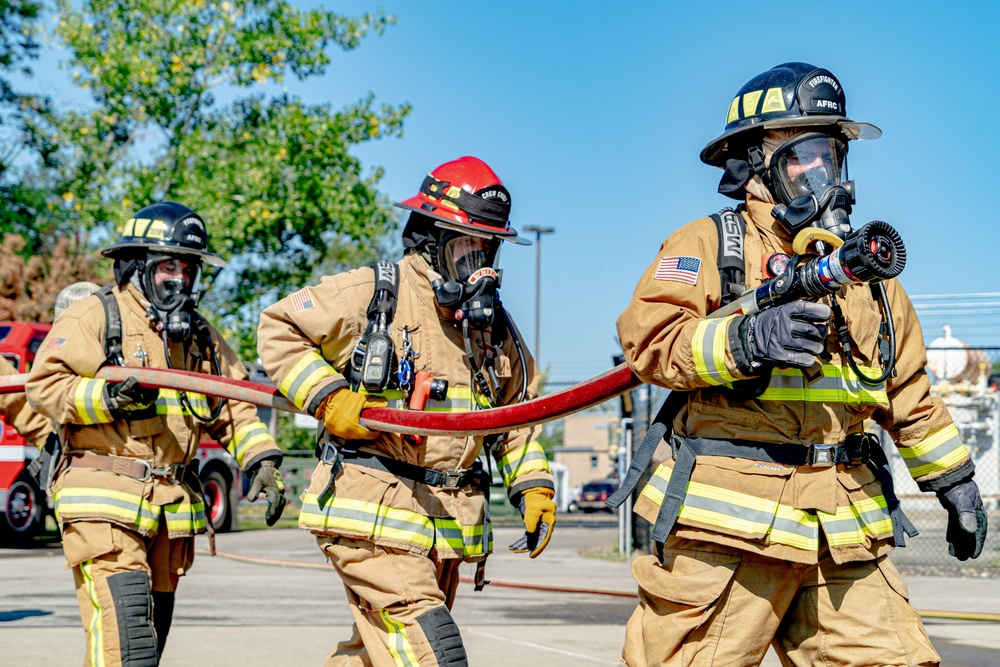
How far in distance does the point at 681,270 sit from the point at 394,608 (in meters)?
1.42

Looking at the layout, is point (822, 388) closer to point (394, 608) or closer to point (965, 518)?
point (965, 518)

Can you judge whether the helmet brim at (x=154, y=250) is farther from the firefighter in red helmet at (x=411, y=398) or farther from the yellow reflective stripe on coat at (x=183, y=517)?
the firefighter in red helmet at (x=411, y=398)

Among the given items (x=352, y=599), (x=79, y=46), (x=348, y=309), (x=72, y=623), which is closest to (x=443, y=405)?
(x=348, y=309)

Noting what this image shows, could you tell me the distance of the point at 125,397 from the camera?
4.70 metres

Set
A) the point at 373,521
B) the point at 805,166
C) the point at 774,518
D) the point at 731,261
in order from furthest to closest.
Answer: the point at 373,521 < the point at 805,166 < the point at 731,261 < the point at 774,518

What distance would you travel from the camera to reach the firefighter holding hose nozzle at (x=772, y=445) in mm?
3166

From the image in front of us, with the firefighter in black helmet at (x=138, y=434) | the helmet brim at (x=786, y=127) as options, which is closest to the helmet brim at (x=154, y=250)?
the firefighter in black helmet at (x=138, y=434)

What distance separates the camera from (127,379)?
4730 millimetres

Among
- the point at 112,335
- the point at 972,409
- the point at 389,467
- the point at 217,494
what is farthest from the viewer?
the point at 217,494

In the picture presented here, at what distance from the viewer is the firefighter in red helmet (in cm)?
386

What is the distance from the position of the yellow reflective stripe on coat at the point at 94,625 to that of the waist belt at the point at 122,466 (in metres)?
0.38

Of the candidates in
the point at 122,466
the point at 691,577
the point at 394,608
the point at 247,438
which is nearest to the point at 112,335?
the point at 122,466

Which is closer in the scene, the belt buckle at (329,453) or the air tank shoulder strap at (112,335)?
the belt buckle at (329,453)

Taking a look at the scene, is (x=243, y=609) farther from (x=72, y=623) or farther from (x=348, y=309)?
(x=348, y=309)
